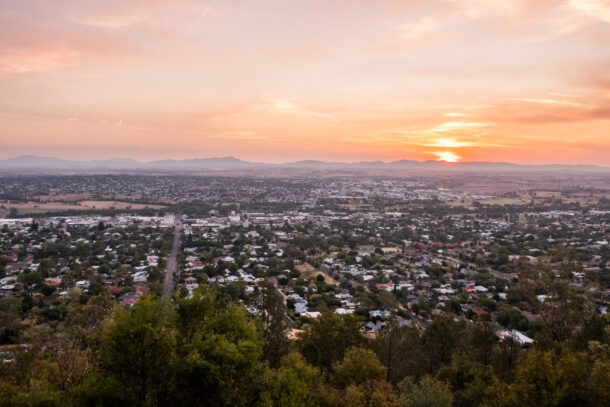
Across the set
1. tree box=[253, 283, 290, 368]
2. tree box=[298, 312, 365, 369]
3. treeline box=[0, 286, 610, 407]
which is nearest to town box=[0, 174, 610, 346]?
tree box=[253, 283, 290, 368]

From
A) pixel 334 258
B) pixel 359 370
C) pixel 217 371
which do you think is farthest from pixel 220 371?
pixel 334 258

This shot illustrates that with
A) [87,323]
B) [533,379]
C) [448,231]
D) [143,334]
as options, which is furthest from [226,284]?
[448,231]

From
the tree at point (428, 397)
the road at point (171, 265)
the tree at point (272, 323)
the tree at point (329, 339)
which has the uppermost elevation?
the tree at point (272, 323)

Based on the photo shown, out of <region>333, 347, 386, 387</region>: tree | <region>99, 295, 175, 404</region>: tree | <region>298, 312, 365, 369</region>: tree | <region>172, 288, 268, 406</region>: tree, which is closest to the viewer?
<region>172, 288, 268, 406</region>: tree

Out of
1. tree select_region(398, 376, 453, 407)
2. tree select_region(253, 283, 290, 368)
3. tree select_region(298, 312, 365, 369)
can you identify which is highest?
tree select_region(253, 283, 290, 368)

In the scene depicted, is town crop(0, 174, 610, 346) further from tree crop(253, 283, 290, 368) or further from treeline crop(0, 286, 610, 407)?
treeline crop(0, 286, 610, 407)

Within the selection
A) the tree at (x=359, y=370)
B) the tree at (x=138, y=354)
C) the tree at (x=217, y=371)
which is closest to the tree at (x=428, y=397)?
the tree at (x=359, y=370)

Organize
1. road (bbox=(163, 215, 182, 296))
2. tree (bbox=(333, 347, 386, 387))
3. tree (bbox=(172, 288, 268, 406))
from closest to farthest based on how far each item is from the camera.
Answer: tree (bbox=(172, 288, 268, 406)) < tree (bbox=(333, 347, 386, 387)) < road (bbox=(163, 215, 182, 296))

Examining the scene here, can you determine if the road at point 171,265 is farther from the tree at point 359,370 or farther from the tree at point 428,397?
the tree at point 428,397

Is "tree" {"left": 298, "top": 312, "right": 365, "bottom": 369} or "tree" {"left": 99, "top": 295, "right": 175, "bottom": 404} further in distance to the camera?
"tree" {"left": 298, "top": 312, "right": 365, "bottom": 369}

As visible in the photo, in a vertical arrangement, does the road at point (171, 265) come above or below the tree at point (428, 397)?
below

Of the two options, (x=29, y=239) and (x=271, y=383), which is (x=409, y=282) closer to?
(x=271, y=383)
